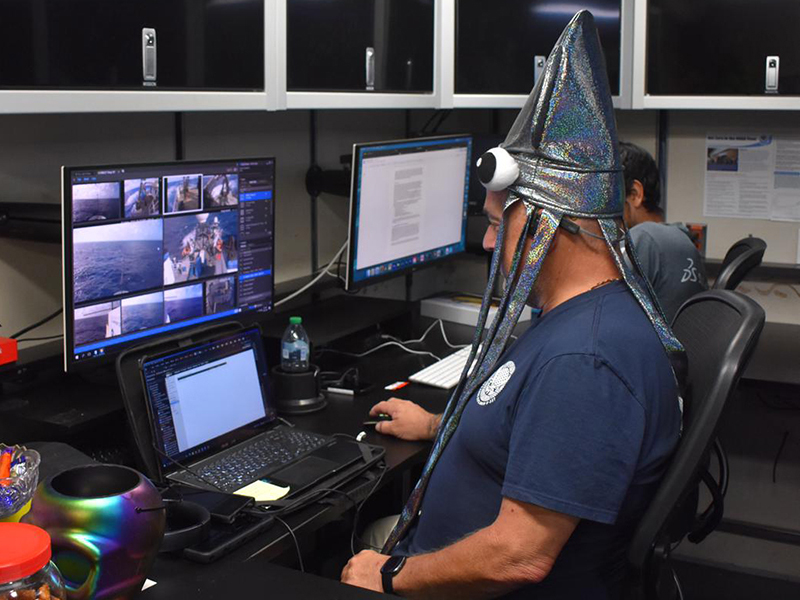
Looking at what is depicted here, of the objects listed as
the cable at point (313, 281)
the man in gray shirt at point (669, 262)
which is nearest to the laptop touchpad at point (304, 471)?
the cable at point (313, 281)

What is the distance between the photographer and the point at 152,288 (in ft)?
6.41

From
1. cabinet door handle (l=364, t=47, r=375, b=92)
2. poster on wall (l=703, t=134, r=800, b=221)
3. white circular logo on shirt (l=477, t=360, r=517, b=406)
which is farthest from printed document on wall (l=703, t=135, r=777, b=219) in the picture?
white circular logo on shirt (l=477, t=360, r=517, b=406)

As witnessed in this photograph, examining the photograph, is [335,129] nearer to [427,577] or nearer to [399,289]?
[399,289]

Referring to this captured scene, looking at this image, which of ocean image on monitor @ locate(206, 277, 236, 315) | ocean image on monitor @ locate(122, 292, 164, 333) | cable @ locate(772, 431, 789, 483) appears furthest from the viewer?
cable @ locate(772, 431, 789, 483)

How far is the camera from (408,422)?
6.59ft

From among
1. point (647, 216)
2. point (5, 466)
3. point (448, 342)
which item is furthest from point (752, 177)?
point (5, 466)

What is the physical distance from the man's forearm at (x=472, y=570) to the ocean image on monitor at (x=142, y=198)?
86 centimetres

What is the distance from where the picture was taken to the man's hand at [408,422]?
6.53ft

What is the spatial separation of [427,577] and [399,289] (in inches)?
72.5

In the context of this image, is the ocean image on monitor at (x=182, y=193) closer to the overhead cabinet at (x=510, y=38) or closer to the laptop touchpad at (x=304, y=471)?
the laptop touchpad at (x=304, y=471)

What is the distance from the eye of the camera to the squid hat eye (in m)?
1.48

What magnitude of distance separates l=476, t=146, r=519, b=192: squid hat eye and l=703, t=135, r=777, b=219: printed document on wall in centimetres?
196

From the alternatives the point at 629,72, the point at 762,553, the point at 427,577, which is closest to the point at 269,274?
the point at 427,577

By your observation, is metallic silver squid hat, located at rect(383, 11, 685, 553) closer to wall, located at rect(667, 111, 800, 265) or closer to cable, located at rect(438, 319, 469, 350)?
cable, located at rect(438, 319, 469, 350)
